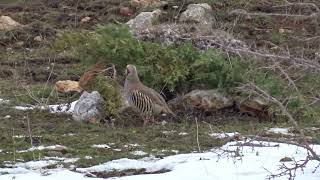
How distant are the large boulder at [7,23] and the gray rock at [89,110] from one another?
5.91 meters

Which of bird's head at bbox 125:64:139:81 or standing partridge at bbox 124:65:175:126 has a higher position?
bird's head at bbox 125:64:139:81

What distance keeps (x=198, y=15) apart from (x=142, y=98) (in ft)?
17.5

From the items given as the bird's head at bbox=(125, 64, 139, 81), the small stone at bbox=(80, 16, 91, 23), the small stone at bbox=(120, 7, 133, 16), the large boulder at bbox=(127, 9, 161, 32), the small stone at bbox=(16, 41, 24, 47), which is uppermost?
the bird's head at bbox=(125, 64, 139, 81)

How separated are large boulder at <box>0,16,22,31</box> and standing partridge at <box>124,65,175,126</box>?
604 cm

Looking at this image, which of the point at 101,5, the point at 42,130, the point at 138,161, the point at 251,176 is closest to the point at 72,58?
the point at 101,5

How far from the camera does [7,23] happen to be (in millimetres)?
14938

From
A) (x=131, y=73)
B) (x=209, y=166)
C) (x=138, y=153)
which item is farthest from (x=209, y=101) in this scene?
(x=209, y=166)

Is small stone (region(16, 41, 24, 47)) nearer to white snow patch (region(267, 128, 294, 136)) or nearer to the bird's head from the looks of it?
the bird's head

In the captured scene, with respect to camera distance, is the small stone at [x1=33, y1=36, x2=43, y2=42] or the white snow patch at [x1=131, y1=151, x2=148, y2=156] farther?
the small stone at [x1=33, y1=36, x2=43, y2=42]

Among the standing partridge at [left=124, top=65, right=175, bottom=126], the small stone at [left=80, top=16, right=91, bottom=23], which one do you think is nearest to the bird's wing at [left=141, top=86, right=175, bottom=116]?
the standing partridge at [left=124, top=65, right=175, bottom=126]

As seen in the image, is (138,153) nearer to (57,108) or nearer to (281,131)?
(281,131)

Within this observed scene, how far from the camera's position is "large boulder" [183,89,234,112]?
938 centimetres

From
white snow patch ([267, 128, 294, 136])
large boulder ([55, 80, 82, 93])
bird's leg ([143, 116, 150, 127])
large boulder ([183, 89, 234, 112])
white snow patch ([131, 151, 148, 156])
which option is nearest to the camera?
white snow patch ([131, 151, 148, 156])

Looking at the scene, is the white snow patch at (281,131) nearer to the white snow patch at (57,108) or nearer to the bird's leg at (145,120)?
the bird's leg at (145,120)
